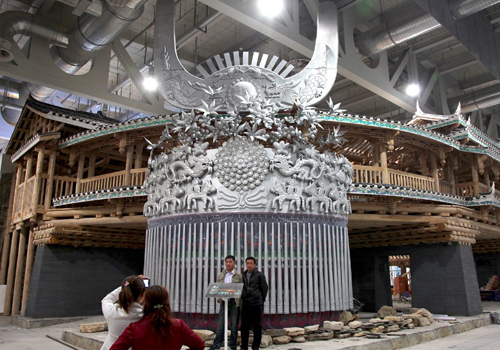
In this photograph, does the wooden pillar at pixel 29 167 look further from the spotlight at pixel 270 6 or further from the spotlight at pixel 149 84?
the spotlight at pixel 270 6

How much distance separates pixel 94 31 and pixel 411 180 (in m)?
12.2

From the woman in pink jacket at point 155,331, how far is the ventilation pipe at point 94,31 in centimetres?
1206

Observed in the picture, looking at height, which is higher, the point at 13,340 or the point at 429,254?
the point at 429,254

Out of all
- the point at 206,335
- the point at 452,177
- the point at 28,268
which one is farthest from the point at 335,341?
the point at 28,268

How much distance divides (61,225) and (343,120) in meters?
9.91

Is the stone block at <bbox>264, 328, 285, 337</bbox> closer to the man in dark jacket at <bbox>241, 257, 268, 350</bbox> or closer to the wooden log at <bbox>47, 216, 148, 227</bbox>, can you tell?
the man in dark jacket at <bbox>241, 257, 268, 350</bbox>

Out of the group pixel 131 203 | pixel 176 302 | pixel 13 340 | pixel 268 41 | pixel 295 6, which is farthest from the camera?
pixel 268 41

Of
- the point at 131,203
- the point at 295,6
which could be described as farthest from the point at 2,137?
the point at 295,6

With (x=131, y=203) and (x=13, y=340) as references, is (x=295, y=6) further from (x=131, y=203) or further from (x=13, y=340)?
(x=13, y=340)

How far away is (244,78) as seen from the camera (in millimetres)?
10438

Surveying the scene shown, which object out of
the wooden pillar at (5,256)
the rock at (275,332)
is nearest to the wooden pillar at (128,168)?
the rock at (275,332)

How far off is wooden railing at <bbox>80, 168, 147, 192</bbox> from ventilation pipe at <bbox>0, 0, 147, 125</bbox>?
4.89 meters

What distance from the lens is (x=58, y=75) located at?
16422mm

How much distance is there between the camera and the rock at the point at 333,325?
860 centimetres
